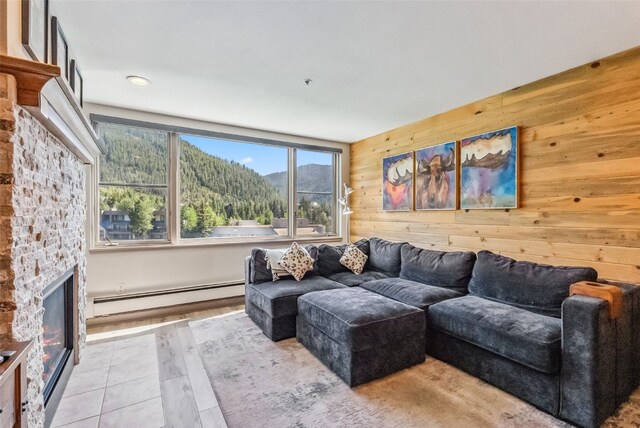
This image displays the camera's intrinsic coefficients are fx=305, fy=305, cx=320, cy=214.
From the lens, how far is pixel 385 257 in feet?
12.6

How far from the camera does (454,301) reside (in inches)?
102

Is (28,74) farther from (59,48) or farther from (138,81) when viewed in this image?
(138,81)

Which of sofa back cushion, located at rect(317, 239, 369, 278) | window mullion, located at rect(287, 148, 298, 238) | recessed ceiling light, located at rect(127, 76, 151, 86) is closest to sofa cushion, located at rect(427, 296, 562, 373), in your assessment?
sofa back cushion, located at rect(317, 239, 369, 278)

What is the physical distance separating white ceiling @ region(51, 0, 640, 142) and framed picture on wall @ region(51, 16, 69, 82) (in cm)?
8

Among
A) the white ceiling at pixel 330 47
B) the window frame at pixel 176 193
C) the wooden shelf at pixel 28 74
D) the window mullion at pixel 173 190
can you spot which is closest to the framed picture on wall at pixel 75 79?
the white ceiling at pixel 330 47

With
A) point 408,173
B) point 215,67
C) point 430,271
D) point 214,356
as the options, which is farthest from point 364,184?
point 214,356

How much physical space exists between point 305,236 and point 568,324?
359cm

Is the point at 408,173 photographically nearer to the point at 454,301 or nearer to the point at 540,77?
the point at 540,77

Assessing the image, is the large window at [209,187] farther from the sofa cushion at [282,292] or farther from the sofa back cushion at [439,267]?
the sofa back cushion at [439,267]

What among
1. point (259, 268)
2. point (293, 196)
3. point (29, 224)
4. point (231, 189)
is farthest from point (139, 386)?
point (293, 196)

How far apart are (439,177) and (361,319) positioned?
2219 mm

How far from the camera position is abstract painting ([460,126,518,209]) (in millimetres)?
2953

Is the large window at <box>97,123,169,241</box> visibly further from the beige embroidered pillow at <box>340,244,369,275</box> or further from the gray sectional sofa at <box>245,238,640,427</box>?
the beige embroidered pillow at <box>340,244,369,275</box>

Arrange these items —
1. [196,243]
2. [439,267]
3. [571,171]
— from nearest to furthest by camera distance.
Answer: [571,171]
[439,267]
[196,243]
